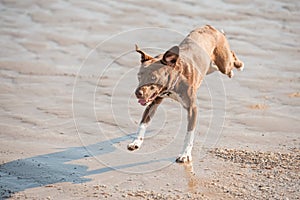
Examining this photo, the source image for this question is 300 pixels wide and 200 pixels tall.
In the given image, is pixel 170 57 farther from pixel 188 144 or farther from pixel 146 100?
pixel 188 144

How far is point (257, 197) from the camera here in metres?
5.76

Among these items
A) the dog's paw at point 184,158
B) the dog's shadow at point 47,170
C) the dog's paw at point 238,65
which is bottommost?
the dog's shadow at point 47,170

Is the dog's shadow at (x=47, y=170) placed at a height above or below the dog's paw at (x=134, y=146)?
below

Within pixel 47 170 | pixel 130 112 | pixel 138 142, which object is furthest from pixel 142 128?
pixel 130 112

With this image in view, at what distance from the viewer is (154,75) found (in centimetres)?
588

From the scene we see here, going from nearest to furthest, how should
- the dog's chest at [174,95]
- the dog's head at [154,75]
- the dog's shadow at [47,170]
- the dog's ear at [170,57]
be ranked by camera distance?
the dog's head at [154,75], the dog's ear at [170,57], the dog's shadow at [47,170], the dog's chest at [174,95]

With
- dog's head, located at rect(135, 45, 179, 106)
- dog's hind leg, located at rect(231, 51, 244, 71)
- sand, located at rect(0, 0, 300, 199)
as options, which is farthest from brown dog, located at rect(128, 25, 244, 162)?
dog's hind leg, located at rect(231, 51, 244, 71)

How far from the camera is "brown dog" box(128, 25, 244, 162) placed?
589 centimetres

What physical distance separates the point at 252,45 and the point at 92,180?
5.38 m

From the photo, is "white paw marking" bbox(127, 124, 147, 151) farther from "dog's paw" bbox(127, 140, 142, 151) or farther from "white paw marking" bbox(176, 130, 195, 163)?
"white paw marking" bbox(176, 130, 195, 163)

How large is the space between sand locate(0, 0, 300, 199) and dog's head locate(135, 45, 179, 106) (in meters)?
0.95

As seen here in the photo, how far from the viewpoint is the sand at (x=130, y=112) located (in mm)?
6125

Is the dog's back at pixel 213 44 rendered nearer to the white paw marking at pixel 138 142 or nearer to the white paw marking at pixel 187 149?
the white paw marking at pixel 187 149

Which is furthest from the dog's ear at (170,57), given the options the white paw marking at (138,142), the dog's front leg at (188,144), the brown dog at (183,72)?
the white paw marking at (138,142)
